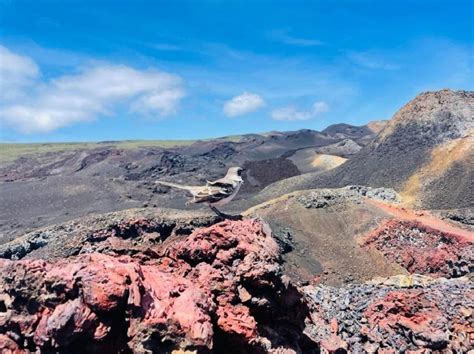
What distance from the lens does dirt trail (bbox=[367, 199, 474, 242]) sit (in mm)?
19403

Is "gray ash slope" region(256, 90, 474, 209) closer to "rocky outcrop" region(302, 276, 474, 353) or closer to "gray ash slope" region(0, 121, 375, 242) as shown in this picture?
"gray ash slope" region(0, 121, 375, 242)

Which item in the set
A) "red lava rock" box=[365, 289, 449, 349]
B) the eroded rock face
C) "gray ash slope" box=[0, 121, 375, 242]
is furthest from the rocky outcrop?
"gray ash slope" box=[0, 121, 375, 242]

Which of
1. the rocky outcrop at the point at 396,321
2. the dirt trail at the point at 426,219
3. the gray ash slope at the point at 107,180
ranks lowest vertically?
the rocky outcrop at the point at 396,321

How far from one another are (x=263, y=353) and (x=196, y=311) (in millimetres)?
1560

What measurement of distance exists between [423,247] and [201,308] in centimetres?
1560

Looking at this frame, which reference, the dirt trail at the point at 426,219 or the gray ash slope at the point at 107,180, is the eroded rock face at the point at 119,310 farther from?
the gray ash slope at the point at 107,180

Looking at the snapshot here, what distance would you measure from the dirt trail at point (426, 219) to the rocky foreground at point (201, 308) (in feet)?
26.6

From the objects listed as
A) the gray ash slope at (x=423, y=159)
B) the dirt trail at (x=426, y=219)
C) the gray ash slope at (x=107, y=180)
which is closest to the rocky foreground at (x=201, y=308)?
the dirt trail at (x=426, y=219)

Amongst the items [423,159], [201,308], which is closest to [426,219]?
[423,159]

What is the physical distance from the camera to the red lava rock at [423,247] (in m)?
18.1

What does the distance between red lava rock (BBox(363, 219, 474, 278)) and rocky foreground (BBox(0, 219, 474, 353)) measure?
6.57 m

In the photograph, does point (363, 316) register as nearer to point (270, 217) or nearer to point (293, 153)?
point (270, 217)

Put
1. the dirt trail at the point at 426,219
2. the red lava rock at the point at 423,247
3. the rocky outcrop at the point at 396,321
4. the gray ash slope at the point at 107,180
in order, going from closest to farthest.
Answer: the rocky outcrop at the point at 396,321 → the red lava rock at the point at 423,247 → the dirt trail at the point at 426,219 → the gray ash slope at the point at 107,180

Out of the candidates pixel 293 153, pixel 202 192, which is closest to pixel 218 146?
pixel 293 153
